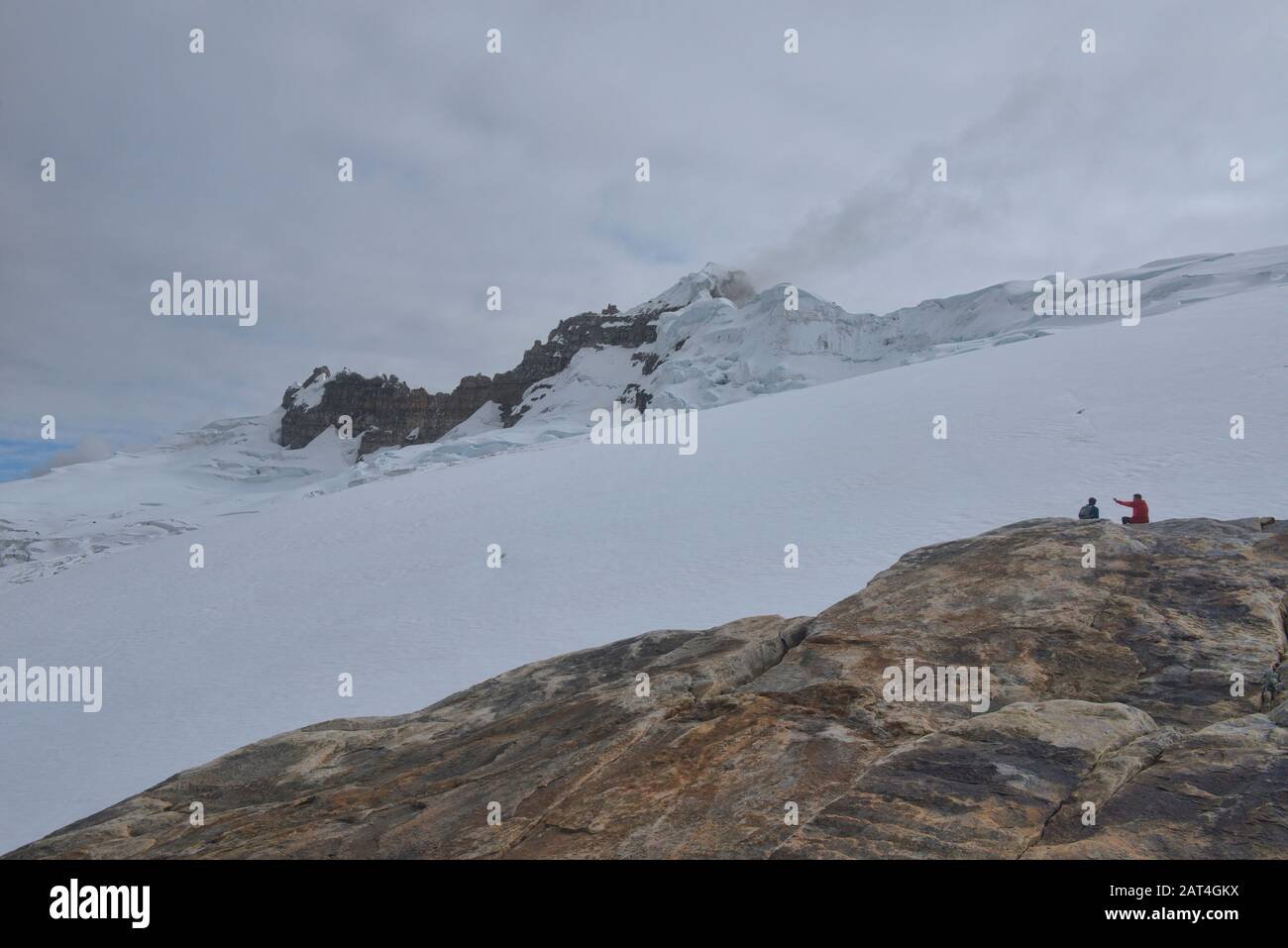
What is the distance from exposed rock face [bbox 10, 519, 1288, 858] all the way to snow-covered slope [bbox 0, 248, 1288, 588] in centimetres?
3532

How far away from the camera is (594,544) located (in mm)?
17562

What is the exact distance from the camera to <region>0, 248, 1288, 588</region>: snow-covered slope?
45844mm

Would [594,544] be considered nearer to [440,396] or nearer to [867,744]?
[867,744]

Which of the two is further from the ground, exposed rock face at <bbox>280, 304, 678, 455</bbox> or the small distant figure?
exposed rock face at <bbox>280, 304, 678, 455</bbox>

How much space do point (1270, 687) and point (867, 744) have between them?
2.47m

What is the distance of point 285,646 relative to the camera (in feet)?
47.5

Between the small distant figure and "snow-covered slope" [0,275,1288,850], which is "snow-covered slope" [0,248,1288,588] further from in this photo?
the small distant figure
